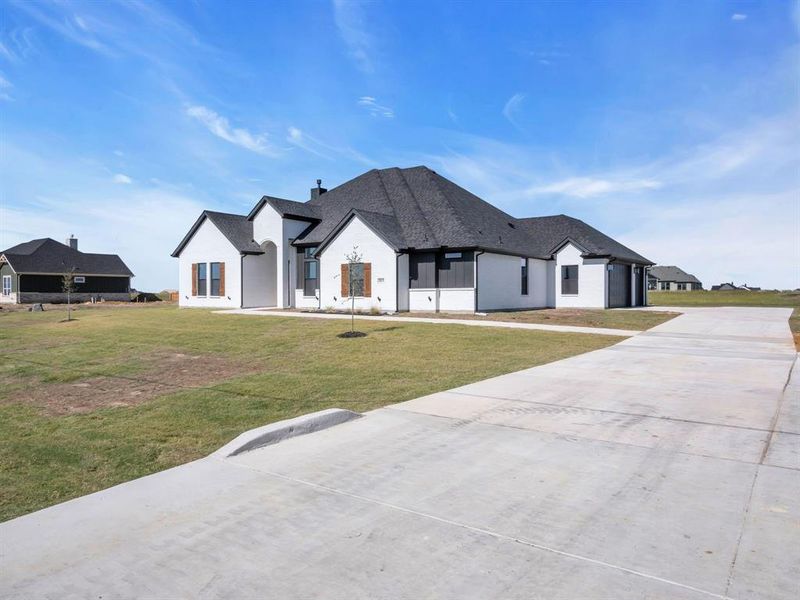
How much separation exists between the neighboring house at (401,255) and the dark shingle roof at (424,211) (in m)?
0.09

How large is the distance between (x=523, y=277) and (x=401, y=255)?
892 cm

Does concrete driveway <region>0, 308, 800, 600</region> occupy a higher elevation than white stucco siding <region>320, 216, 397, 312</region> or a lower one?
lower

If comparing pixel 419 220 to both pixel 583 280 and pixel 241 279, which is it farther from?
pixel 583 280

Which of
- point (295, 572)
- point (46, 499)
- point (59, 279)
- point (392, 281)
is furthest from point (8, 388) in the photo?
point (59, 279)

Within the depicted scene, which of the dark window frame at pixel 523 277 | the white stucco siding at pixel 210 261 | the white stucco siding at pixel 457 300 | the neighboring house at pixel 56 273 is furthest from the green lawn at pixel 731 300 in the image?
the neighboring house at pixel 56 273

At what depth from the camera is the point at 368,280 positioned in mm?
27141

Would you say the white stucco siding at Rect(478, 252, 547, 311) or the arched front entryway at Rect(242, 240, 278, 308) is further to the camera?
the arched front entryway at Rect(242, 240, 278, 308)

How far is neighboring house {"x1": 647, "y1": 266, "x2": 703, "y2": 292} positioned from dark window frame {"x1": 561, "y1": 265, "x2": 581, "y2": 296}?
89914 millimetres

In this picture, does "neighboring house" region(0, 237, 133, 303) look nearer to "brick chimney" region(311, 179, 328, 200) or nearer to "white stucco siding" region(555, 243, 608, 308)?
"brick chimney" region(311, 179, 328, 200)

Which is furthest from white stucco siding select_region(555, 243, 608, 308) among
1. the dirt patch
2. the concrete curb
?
the concrete curb

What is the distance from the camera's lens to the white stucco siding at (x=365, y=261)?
26.5 m

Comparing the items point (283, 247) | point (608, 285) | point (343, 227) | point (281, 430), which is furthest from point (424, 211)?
point (281, 430)

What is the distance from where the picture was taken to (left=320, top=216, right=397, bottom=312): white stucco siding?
26.5 m

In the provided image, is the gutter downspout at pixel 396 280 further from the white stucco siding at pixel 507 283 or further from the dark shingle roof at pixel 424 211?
the white stucco siding at pixel 507 283
